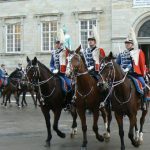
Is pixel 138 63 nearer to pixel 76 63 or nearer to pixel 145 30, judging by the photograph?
pixel 76 63

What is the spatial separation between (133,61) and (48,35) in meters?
25.6

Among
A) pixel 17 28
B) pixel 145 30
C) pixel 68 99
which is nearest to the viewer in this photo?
pixel 68 99

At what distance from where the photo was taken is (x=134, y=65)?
35.4 ft

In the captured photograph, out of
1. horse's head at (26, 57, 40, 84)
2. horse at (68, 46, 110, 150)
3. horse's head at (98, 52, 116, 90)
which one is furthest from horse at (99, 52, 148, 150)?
horse's head at (26, 57, 40, 84)

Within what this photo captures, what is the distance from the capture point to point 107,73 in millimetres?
9469

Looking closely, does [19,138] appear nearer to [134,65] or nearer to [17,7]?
[134,65]

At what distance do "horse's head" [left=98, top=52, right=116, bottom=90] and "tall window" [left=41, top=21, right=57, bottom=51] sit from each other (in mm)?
26276

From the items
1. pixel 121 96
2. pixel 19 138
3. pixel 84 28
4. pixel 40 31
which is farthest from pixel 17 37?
pixel 121 96

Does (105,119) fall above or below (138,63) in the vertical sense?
below

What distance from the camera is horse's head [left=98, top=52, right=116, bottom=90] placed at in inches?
365

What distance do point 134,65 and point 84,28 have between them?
943 inches

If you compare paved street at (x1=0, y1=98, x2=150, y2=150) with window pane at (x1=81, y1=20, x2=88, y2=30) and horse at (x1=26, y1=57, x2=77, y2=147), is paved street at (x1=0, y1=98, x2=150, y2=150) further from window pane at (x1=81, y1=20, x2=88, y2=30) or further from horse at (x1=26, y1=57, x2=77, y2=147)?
window pane at (x1=81, y1=20, x2=88, y2=30)

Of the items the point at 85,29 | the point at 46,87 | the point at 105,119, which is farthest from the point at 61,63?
the point at 85,29

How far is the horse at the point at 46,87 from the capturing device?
10633 mm
